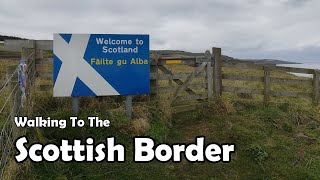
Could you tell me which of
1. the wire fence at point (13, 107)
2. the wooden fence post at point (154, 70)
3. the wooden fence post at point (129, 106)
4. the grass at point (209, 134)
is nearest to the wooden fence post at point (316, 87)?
the grass at point (209, 134)

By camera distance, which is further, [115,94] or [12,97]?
[115,94]

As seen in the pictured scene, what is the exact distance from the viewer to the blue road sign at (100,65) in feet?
23.7

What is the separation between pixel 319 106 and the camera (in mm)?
10109

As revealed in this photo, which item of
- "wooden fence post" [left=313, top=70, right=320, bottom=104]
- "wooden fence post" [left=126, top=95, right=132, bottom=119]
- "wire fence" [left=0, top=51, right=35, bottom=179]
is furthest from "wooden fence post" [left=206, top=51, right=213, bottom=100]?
"wire fence" [left=0, top=51, right=35, bottom=179]

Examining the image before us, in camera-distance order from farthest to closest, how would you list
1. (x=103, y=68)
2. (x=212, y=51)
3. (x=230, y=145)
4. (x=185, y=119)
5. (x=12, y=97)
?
1. (x=212, y=51)
2. (x=185, y=119)
3. (x=103, y=68)
4. (x=230, y=145)
5. (x=12, y=97)

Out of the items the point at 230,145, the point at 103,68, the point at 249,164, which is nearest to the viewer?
the point at 249,164

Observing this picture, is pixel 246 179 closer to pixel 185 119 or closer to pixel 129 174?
pixel 129 174

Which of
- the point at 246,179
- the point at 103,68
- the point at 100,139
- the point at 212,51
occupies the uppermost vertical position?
the point at 212,51

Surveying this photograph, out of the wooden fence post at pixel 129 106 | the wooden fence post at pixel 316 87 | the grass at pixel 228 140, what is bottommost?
the grass at pixel 228 140

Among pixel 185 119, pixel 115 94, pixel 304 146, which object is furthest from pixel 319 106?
pixel 115 94

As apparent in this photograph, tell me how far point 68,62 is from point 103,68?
2.44 feet

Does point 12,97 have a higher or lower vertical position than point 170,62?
lower

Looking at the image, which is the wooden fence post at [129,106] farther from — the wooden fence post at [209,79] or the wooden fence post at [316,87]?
the wooden fence post at [316,87]

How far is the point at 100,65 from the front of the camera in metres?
7.47
